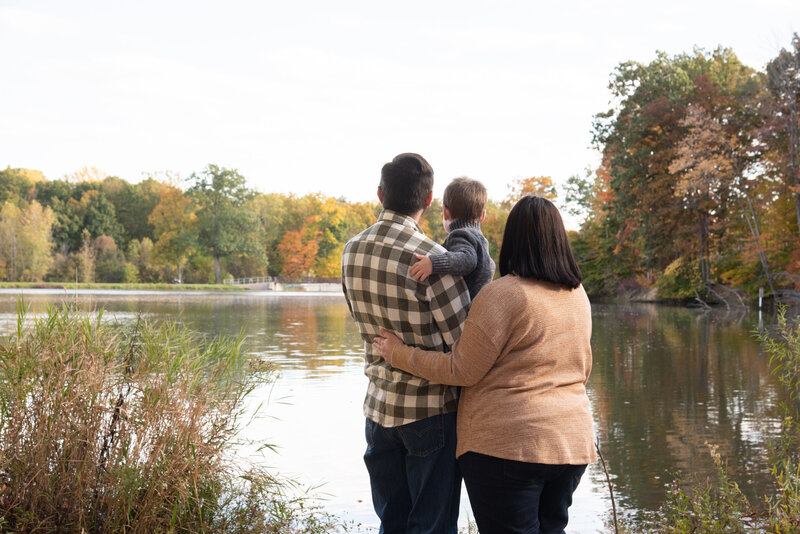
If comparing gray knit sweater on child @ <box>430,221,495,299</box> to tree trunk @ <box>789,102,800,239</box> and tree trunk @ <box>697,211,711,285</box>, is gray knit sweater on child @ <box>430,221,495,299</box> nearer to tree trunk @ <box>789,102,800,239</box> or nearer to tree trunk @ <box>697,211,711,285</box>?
tree trunk @ <box>789,102,800,239</box>

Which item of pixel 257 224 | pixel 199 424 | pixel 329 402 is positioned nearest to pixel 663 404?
pixel 329 402

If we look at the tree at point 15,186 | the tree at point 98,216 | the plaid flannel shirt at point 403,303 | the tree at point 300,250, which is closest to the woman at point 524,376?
the plaid flannel shirt at point 403,303

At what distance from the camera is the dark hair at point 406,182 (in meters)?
Answer: 2.28

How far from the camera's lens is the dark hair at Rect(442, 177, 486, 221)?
2.51 metres

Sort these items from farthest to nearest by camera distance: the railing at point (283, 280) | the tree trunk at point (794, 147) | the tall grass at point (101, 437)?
1. the railing at point (283, 280)
2. the tree trunk at point (794, 147)
3. the tall grass at point (101, 437)

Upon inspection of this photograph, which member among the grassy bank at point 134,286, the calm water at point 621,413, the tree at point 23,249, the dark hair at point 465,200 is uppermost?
the tree at point 23,249

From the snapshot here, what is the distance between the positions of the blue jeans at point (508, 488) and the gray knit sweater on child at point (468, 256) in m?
0.53

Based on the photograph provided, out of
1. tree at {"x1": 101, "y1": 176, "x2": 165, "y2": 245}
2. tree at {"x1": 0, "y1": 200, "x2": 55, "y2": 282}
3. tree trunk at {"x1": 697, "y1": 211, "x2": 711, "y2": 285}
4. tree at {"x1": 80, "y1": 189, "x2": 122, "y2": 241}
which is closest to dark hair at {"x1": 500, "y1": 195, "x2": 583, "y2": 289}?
tree trunk at {"x1": 697, "y1": 211, "x2": 711, "y2": 285}

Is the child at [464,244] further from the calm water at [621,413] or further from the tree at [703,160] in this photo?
the tree at [703,160]

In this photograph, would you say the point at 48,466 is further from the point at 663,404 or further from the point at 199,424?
the point at 663,404

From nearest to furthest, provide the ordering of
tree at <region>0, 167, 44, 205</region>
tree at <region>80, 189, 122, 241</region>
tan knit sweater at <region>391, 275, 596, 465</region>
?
tan knit sweater at <region>391, 275, 596, 465</region> → tree at <region>80, 189, 122, 241</region> → tree at <region>0, 167, 44, 205</region>

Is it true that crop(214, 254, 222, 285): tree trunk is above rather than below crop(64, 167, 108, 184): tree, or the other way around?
below

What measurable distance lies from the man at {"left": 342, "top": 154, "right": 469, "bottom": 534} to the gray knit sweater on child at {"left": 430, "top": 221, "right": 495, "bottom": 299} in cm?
4

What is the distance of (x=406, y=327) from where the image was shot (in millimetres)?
2268
